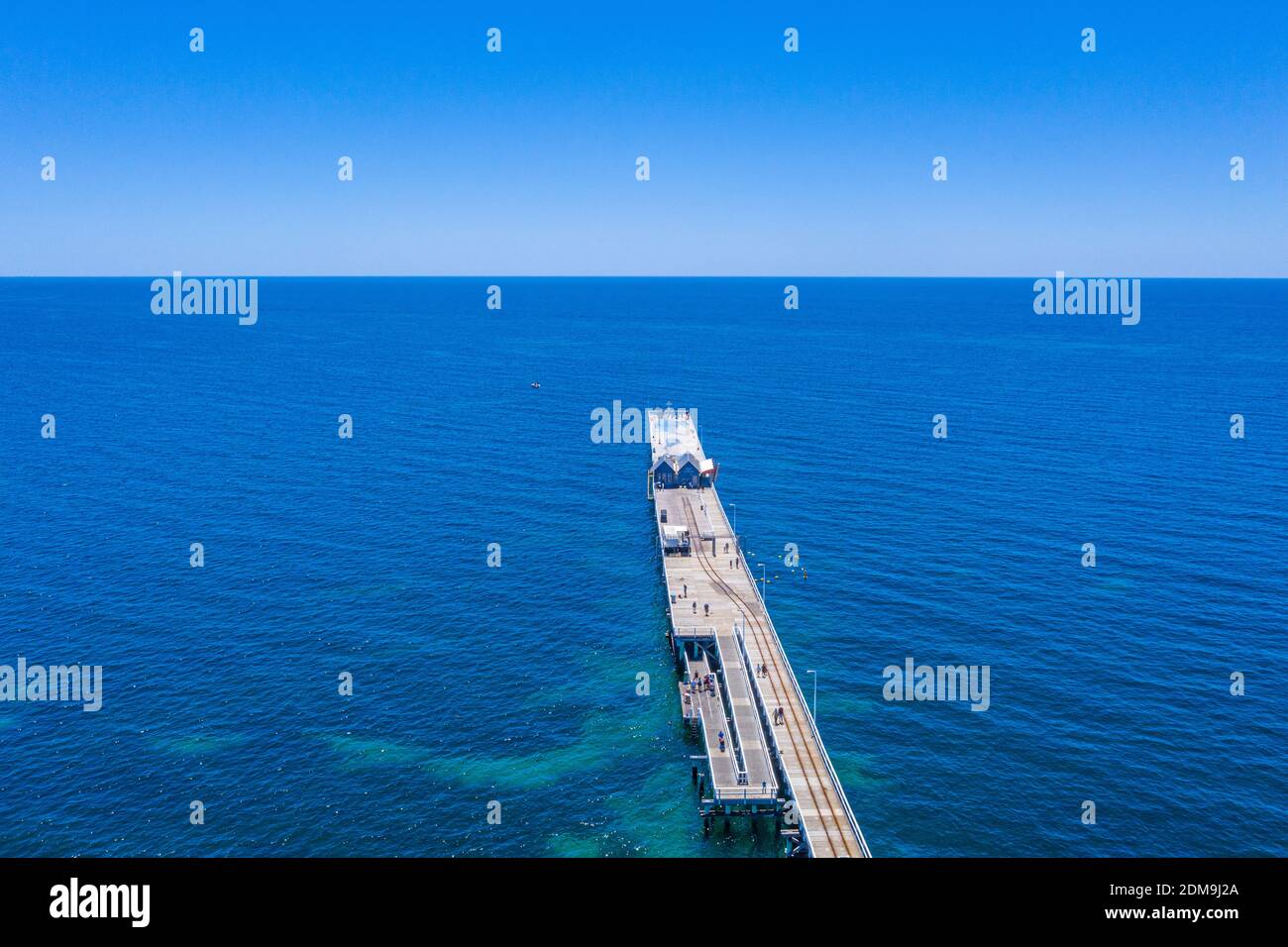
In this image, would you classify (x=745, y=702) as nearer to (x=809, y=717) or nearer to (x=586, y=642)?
(x=809, y=717)

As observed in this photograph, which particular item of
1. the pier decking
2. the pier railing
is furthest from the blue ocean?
the pier decking

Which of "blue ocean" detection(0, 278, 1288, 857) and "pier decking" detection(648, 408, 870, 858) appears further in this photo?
"blue ocean" detection(0, 278, 1288, 857)

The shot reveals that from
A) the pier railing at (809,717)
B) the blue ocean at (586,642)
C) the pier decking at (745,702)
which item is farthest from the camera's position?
the blue ocean at (586,642)

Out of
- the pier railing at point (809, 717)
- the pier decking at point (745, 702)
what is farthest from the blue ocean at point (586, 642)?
the pier decking at point (745, 702)

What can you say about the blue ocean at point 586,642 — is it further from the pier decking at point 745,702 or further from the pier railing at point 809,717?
the pier decking at point 745,702

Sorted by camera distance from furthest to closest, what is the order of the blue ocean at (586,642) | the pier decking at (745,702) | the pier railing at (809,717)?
the blue ocean at (586,642) < the pier decking at (745,702) < the pier railing at (809,717)

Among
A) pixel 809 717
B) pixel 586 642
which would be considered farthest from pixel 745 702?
pixel 586 642

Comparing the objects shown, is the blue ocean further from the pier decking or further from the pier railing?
the pier decking

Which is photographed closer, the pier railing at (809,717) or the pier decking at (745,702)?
the pier railing at (809,717)
